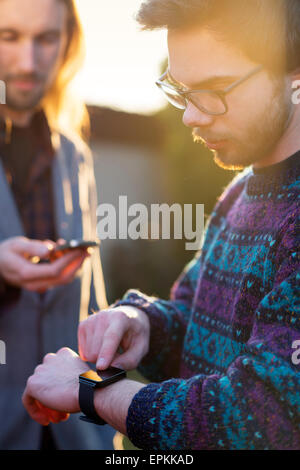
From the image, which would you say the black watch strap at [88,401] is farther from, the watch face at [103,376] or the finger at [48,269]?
the finger at [48,269]

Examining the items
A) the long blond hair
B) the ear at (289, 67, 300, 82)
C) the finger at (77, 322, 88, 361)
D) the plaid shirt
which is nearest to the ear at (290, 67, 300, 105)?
the ear at (289, 67, 300, 82)

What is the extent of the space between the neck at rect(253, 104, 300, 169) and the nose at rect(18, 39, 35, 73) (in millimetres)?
1812

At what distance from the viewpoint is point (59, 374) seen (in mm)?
1298

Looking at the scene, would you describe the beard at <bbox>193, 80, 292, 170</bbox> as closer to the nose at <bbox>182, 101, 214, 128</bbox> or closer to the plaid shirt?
the nose at <bbox>182, 101, 214, 128</bbox>

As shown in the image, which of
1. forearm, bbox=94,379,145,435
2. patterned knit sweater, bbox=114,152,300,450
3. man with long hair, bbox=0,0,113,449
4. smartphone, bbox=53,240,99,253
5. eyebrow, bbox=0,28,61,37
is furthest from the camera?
eyebrow, bbox=0,28,61,37

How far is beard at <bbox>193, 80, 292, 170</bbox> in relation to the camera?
1.26 metres

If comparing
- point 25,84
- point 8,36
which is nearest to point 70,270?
point 25,84

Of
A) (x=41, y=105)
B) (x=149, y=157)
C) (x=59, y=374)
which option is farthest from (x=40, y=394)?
(x=149, y=157)

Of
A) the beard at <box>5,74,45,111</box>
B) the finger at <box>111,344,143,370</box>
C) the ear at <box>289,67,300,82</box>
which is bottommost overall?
the finger at <box>111,344,143,370</box>

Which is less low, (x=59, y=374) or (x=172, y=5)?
(x=172, y=5)

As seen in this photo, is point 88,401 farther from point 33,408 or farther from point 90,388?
point 33,408

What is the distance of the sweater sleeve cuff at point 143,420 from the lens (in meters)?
1.05

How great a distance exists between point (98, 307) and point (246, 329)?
166 centimetres

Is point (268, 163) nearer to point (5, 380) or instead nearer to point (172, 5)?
point (172, 5)
